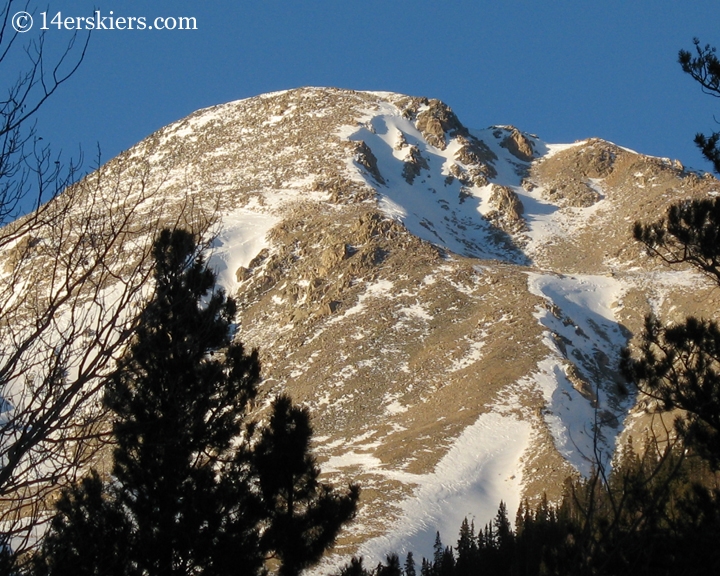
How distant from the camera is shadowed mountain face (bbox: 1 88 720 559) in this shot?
68125 millimetres

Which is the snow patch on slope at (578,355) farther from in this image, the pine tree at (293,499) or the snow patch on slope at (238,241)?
the pine tree at (293,499)

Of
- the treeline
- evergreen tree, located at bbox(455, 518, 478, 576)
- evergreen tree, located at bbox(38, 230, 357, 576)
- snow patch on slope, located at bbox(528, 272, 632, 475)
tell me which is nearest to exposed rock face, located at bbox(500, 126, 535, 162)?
snow patch on slope, located at bbox(528, 272, 632, 475)

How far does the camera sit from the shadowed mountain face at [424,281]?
2682 inches

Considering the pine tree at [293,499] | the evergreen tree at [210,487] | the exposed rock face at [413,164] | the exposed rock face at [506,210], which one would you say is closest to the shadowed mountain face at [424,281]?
the exposed rock face at [506,210]

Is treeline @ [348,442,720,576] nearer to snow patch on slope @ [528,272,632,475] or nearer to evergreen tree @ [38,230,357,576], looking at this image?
evergreen tree @ [38,230,357,576]

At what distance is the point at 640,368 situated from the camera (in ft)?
43.4

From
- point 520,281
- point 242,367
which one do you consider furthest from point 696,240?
point 520,281

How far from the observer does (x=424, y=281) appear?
10644cm

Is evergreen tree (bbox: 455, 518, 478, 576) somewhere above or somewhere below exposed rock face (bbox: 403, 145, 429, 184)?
below

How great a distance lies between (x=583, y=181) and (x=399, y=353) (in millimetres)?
92778

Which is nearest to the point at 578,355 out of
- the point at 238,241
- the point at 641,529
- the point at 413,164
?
the point at 238,241

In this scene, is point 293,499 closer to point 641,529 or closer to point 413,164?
point 641,529

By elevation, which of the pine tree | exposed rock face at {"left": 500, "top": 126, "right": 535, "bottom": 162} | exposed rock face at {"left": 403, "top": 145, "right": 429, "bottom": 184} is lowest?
the pine tree

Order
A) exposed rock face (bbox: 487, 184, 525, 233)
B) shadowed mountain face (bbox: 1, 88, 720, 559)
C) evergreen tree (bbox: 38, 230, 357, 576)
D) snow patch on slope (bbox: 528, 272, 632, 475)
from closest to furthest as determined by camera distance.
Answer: evergreen tree (bbox: 38, 230, 357, 576) < shadowed mountain face (bbox: 1, 88, 720, 559) < snow patch on slope (bbox: 528, 272, 632, 475) < exposed rock face (bbox: 487, 184, 525, 233)
